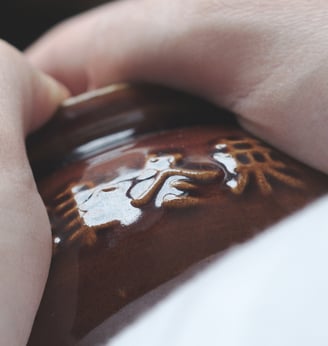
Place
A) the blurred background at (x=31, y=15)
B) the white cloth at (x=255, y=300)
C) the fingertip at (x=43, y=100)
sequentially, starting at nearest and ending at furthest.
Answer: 1. the white cloth at (x=255, y=300)
2. the fingertip at (x=43, y=100)
3. the blurred background at (x=31, y=15)

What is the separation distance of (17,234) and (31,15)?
73 centimetres

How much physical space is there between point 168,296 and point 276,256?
0.20 feet

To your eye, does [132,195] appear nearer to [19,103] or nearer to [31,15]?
[19,103]

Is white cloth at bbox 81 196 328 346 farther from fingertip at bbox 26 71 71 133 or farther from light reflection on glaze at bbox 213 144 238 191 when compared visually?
fingertip at bbox 26 71 71 133

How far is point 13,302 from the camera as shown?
1.14ft

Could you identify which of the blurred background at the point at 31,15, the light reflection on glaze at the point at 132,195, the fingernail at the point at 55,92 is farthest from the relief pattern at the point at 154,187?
the blurred background at the point at 31,15

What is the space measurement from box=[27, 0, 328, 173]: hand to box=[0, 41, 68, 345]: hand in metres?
0.12

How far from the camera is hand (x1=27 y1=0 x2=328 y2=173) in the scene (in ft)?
1.35

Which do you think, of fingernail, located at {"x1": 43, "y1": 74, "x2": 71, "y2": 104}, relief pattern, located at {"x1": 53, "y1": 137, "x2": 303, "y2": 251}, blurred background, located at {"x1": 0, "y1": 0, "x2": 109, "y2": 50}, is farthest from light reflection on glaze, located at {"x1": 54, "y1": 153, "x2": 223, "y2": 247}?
blurred background, located at {"x1": 0, "y1": 0, "x2": 109, "y2": 50}

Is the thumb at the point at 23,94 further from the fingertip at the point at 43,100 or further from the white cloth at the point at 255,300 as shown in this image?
the white cloth at the point at 255,300

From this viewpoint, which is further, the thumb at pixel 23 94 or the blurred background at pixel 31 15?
the blurred background at pixel 31 15

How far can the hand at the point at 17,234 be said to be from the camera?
13.7 inches

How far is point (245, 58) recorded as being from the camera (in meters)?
0.45

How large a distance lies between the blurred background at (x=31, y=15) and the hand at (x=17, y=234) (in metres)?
0.61
